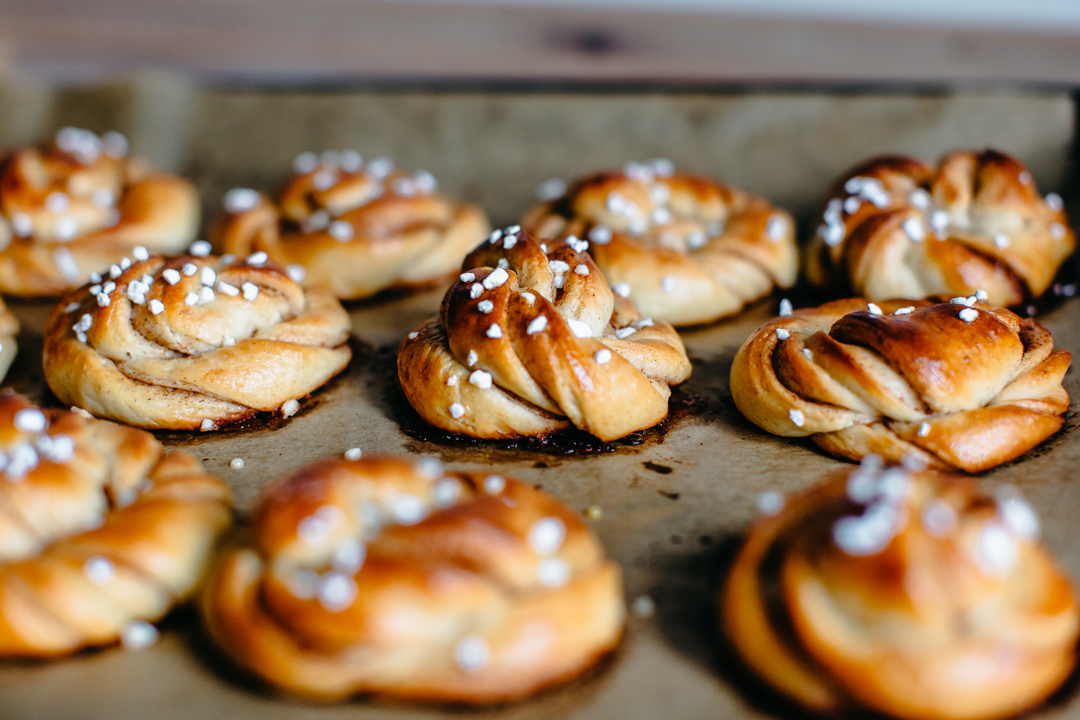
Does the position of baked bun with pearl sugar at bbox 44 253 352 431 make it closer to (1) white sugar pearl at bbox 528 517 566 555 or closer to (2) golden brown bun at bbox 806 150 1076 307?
(1) white sugar pearl at bbox 528 517 566 555

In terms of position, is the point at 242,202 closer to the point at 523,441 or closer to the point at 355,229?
the point at 355,229

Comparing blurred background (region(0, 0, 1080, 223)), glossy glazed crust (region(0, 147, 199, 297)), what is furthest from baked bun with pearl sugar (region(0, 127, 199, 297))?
blurred background (region(0, 0, 1080, 223))

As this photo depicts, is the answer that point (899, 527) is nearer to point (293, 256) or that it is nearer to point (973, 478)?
point (973, 478)

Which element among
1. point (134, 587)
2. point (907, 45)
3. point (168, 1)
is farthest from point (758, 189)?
point (168, 1)

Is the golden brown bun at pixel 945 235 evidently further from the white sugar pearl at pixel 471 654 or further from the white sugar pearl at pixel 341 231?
the white sugar pearl at pixel 471 654

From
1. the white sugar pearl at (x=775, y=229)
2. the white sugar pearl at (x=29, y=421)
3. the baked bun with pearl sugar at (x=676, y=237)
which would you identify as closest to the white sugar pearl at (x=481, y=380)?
the baked bun with pearl sugar at (x=676, y=237)
